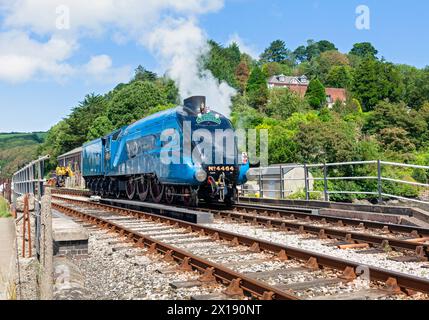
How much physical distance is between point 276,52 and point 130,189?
159368 mm

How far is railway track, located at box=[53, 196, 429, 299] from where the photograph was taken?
16.8 feet

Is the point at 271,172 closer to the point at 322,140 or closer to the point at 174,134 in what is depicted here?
the point at 174,134

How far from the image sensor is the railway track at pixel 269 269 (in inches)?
201

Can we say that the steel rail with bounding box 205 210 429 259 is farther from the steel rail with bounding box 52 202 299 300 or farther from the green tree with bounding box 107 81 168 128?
the green tree with bounding box 107 81 168 128

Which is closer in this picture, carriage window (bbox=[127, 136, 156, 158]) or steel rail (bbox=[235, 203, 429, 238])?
steel rail (bbox=[235, 203, 429, 238])

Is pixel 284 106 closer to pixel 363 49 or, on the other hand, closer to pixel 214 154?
pixel 214 154

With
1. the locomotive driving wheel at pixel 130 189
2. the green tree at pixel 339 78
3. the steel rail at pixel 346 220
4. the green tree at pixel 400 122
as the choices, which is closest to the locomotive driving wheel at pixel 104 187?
the locomotive driving wheel at pixel 130 189

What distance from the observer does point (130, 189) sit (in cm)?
1939

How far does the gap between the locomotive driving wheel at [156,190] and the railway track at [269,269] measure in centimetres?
602

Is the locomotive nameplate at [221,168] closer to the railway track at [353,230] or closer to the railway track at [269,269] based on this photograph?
the railway track at [353,230]

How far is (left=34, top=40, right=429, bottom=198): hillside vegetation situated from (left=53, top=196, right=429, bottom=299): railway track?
10.4 metres

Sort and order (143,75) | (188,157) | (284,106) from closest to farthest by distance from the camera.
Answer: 1. (188,157)
2. (284,106)
3. (143,75)

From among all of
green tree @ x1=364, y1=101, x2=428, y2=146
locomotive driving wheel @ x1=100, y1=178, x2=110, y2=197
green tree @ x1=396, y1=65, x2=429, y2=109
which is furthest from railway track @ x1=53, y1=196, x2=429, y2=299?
green tree @ x1=396, y1=65, x2=429, y2=109

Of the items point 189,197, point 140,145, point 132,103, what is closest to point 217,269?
point 189,197
